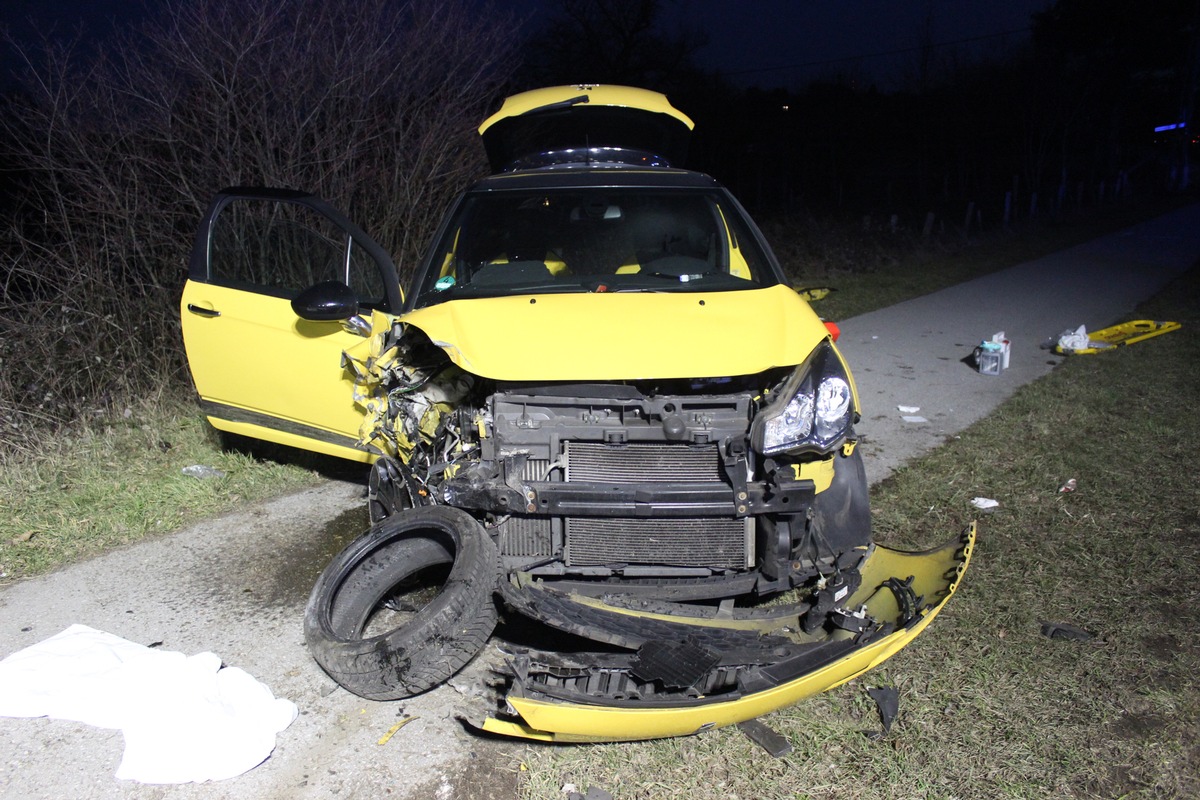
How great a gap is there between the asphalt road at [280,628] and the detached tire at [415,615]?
0.19 metres

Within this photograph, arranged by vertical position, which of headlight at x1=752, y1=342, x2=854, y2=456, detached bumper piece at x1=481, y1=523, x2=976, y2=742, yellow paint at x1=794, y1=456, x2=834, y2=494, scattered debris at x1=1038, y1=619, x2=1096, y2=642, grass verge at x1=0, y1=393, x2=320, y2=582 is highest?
headlight at x1=752, y1=342, x2=854, y2=456

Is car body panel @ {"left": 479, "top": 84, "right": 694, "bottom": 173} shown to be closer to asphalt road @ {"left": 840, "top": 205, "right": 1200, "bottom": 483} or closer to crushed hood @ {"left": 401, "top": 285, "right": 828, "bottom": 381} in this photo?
crushed hood @ {"left": 401, "top": 285, "right": 828, "bottom": 381}

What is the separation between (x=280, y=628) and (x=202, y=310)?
6.33 ft

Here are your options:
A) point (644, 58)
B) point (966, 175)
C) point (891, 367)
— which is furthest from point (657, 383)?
point (966, 175)

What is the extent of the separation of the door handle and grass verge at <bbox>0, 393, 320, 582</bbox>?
1120 millimetres

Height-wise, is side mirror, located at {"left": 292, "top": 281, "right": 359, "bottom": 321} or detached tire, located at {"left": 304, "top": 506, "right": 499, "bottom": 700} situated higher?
side mirror, located at {"left": 292, "top": 281, "right": 359, "bottom": 321}

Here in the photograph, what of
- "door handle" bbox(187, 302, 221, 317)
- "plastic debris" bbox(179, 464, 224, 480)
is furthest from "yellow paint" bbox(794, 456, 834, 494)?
"plastic debris" bbox(179, 464, 224, 480)

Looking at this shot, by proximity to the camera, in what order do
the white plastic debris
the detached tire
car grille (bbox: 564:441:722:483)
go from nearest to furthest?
1. the detached tire
2. car grille (bbox: 564:441:722:483)
3. the white plastic debris

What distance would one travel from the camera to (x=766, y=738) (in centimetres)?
290

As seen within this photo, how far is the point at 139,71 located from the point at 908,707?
22.5 feet

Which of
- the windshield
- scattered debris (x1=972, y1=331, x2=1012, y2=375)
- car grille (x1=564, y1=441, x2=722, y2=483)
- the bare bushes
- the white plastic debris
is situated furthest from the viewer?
the white plastic debris

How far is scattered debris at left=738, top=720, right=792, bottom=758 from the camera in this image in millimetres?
2844

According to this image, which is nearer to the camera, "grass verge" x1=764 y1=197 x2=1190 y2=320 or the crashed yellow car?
the crashed yellow car

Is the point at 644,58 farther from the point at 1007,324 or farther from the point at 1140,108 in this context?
the point at 1140,108
